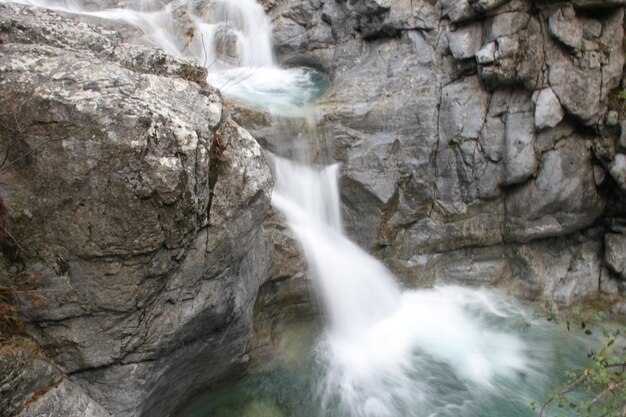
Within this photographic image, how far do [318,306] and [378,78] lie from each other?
4835 millimetres

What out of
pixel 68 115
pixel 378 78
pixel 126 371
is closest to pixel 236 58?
pixel 378 78

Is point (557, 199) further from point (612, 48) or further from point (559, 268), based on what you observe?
point (612, 48)

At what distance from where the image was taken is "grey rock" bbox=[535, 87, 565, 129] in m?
7.80

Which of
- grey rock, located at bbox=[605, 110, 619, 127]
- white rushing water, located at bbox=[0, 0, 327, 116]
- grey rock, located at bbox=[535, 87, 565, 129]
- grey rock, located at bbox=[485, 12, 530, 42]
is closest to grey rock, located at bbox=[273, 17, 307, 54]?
white rushing water, located at bbox=[0, 0, 327, 116]

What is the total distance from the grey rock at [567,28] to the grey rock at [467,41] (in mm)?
1229

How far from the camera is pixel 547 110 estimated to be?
25.6 ft

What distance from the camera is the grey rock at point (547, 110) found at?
780 centimetres

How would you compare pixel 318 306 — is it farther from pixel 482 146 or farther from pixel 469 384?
pixel 482 146

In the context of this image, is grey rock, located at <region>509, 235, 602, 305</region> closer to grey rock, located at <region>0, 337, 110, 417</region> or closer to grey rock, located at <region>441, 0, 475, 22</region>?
grey rock, located at <region>441, 0, 475, 22</region>

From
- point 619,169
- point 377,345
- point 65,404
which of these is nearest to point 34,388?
point 65,404

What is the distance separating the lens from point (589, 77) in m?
7.79

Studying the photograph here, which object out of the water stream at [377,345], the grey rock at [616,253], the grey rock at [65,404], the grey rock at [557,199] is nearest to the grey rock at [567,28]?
the grey rock at [557,199]

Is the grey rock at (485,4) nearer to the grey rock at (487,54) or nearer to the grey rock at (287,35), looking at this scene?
the grey rock at (487,54)

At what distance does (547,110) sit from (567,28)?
A: 1.48 m
